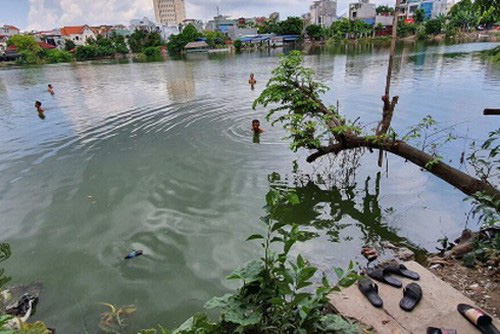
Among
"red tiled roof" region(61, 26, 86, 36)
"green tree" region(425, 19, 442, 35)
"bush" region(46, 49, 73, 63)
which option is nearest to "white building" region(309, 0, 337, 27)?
"green tree" region(425, 19, 442, 35)

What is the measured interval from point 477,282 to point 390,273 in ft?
3.14

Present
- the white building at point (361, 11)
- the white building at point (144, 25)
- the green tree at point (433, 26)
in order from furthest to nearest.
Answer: the white building at point (144, 25), the white building at point (361, 11), the green tree at point (433, 26)

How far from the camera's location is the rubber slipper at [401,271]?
3373 millimetres

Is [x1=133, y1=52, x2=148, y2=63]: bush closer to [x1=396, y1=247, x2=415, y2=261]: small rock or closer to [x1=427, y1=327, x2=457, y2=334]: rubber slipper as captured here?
[x1=396, y1=247, x2=415, y2=261]: small rock

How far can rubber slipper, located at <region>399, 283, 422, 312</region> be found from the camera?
2.94m

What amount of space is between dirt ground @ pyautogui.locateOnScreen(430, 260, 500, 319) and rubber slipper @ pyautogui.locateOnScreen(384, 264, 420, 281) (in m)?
0.46

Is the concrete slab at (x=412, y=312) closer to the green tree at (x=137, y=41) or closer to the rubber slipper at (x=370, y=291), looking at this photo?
the rubber slipper at (x=370, y=291)

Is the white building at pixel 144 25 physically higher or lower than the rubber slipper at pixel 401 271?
higher

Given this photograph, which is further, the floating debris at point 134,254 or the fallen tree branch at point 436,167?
the floating debris at point 134,254

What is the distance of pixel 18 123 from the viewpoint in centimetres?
1307

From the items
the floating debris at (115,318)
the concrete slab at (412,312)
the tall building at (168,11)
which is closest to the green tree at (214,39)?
the tall building at (168,11)

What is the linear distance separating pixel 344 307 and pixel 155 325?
2157 millimetres

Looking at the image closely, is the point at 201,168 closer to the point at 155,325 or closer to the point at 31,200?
the point at 31,200

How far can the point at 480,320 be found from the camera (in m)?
2.62
